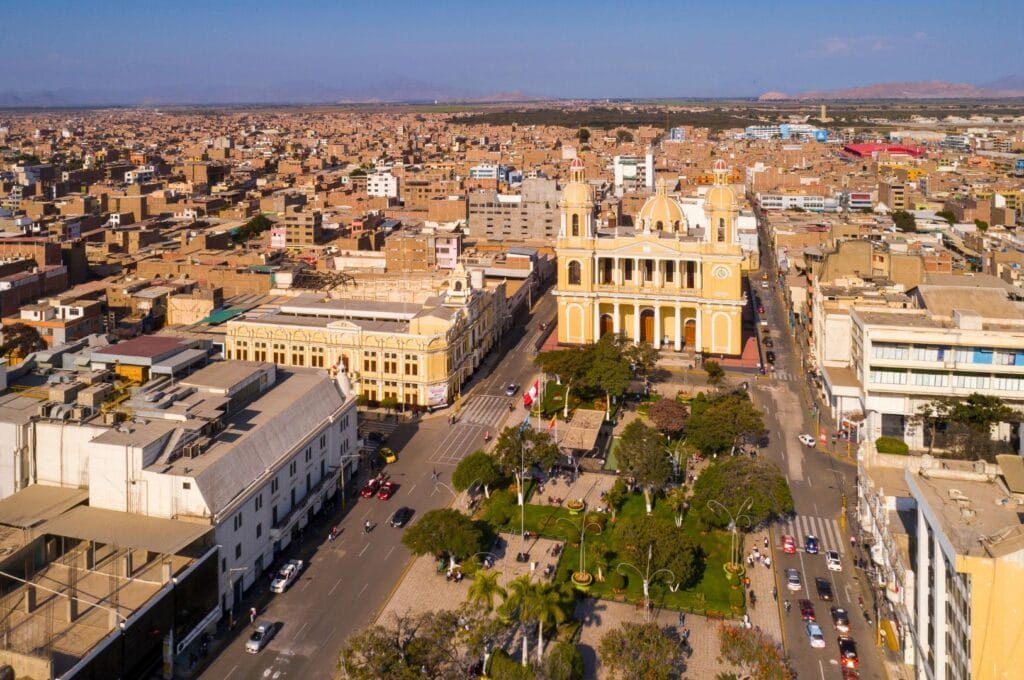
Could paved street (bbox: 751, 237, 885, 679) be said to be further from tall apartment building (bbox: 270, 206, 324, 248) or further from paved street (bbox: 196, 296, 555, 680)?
tall apartment building (bbox: 270, 206, 324, 248)

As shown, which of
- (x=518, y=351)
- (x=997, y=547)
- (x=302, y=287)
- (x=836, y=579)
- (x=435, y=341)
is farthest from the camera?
(x=302, y=287)

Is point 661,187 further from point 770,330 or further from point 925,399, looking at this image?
point 925,399

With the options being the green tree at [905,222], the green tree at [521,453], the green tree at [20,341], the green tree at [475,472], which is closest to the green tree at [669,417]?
the green tree at [521,453]

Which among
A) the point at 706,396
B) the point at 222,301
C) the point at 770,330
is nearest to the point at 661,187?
the point at 770,330

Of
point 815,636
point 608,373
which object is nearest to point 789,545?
point 815,636

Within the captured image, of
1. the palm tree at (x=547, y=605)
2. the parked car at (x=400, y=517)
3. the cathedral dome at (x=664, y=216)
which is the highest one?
the cathedral dome at (x=664, y=216)

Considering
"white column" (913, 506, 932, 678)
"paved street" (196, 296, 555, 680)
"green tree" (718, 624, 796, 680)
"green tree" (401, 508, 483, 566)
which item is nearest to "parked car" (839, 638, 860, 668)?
"white column" (913, 506, 932, 678)

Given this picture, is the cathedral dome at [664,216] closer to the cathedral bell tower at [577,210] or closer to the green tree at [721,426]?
the cathedral bell tower at [577,210]
